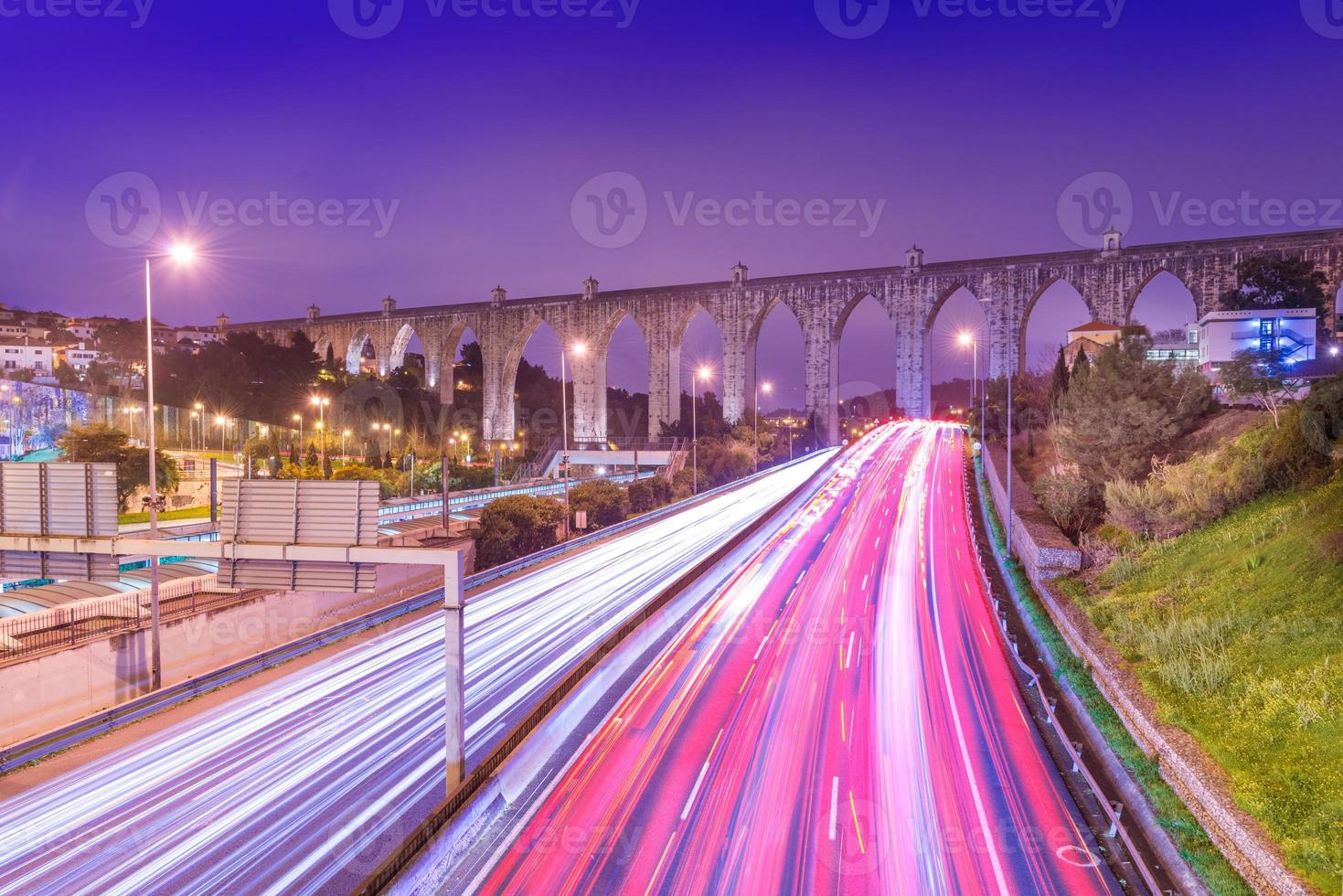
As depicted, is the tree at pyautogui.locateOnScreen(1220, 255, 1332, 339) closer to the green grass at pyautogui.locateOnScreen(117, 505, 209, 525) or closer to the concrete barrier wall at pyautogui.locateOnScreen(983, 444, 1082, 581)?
the concrete barrier wall at pyautogui.locateOnScreen(983, 444, 1082, 581)

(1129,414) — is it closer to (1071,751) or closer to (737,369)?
(1071,751)

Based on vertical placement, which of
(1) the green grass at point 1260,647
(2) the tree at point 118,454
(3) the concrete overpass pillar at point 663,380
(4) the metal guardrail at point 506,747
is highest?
(3) the concrete overpass pillar at point 663,380

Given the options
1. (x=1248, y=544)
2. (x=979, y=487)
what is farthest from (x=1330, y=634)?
(x=979, y=487)

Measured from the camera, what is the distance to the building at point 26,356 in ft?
307

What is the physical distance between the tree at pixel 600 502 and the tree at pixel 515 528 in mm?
2316

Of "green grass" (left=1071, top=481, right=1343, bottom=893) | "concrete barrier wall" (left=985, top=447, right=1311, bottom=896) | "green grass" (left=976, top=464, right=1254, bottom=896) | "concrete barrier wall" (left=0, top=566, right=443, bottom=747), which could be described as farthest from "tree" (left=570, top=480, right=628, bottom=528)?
"green grass" (left=1071, top=481, right=1343, bottom=893)

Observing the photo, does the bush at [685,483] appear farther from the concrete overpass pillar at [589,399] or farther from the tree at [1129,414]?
the tree at [1129,414]

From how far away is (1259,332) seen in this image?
37.7 m

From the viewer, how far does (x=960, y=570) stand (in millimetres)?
21625

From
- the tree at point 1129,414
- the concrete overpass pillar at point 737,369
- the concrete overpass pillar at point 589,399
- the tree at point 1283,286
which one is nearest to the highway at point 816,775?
the tree at point 1129,414

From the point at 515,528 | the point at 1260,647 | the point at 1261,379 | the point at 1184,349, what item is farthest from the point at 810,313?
the point at 1260,647

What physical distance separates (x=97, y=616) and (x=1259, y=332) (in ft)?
156

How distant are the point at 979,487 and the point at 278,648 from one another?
3055 centimetres

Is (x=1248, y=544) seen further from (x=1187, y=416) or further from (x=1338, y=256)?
(x=1338, y=256)
